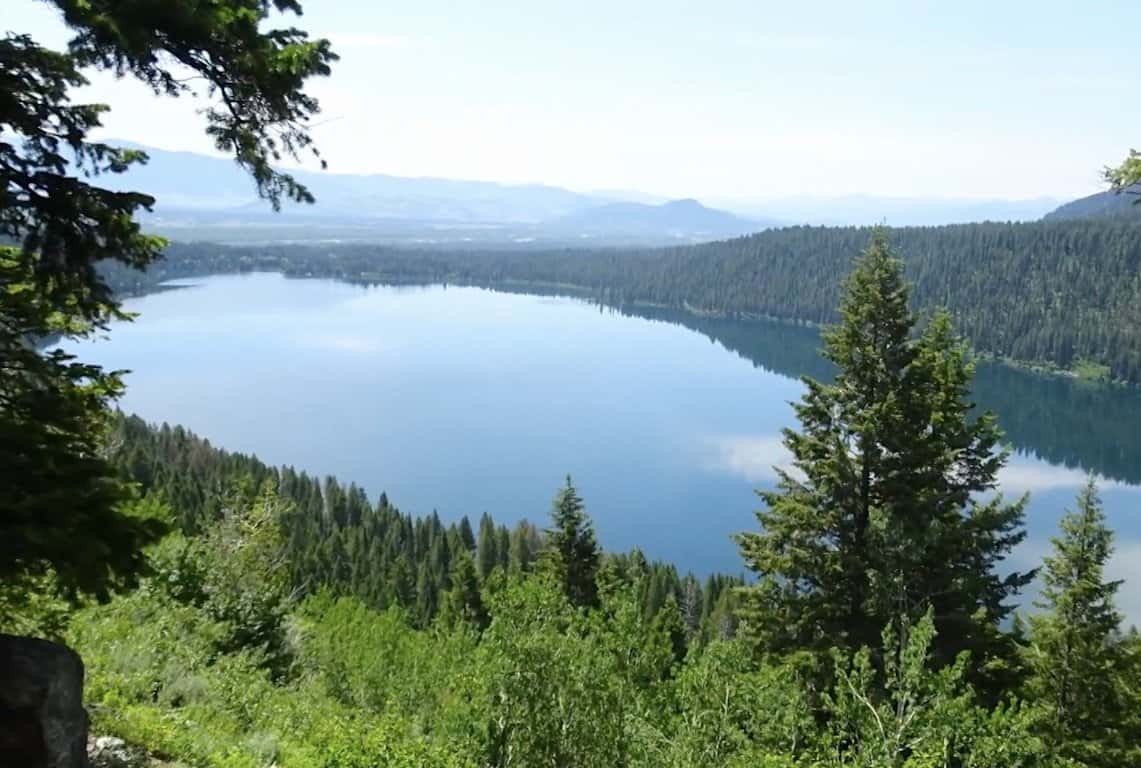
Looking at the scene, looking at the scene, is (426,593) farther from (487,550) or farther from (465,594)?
(465,594)

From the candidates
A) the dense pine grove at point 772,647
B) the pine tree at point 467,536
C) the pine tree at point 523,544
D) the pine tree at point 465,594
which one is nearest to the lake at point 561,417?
the pine tree at point 523,544

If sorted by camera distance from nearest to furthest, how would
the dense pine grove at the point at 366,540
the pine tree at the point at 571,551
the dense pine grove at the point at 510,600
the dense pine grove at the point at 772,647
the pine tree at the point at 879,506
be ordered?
the dense pine grove at the point at 510,600 → the dense pine grove at the point at 772,647 → the pine tree at the point at 879,506 → the pine tree at the point at 571,551 → the dense pine grove at the point at 366,540

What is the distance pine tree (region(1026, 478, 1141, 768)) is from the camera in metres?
13.5

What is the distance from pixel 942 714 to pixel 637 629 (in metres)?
2.79

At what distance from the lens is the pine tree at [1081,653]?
13.5 m

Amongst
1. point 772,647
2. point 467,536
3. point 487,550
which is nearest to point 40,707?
point 772,647

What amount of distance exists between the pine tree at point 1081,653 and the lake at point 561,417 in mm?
37484

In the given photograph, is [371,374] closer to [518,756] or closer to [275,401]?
[275,401]

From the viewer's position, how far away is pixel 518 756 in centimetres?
753

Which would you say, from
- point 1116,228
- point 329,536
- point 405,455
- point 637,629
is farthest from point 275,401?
point 1116,228

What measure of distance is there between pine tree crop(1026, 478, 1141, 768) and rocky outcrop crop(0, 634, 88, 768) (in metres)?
12.7

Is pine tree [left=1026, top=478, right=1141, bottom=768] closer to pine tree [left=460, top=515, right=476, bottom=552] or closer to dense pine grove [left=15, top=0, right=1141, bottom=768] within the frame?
dense pine grove [left=15, top=0, right=1141, bottom=768]

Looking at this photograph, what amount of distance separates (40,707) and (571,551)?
17809 mm

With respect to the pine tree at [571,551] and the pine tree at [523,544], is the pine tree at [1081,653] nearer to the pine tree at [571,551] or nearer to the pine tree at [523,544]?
the pine tree at [571,551]
